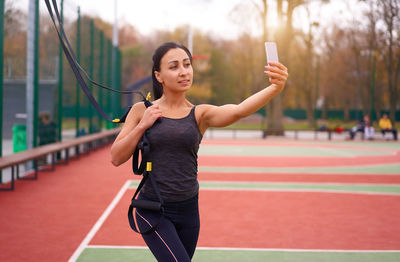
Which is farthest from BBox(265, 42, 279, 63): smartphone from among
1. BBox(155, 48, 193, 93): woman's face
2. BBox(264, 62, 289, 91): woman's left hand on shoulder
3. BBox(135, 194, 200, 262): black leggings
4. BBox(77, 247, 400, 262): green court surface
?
BBox(77, 247, 400, 262): green court surface

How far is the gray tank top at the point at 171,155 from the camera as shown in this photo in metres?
3.09

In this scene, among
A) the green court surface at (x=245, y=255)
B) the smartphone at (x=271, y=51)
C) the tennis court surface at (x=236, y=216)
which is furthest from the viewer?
the tennis court surface at (x=236, y=216)

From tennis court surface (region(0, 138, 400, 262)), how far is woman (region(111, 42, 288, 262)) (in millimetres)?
2797

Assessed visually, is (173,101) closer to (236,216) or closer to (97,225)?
(97,225)

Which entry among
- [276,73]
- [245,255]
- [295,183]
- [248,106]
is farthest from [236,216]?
[276,73]

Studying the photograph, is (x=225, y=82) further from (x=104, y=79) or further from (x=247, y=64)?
(x=104, y=79)

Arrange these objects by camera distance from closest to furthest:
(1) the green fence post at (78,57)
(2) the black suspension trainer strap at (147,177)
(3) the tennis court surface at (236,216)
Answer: (2) the black suspension trainer strap at (147,177), (3) the tennis court surface at (236,216), (1) the green fence post at (78,57)

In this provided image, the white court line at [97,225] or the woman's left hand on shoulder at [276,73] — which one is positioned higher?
the woman's left hand on shoulder at [276,73]

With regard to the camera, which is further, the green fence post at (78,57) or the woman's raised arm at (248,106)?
the green fence post at (78,57)

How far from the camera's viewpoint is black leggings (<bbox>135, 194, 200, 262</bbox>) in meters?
3.05

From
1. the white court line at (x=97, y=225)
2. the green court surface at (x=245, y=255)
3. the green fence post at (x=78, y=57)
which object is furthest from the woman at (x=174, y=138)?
the green fence post at (x=78, y=57)

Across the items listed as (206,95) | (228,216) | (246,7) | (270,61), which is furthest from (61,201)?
(206,95)

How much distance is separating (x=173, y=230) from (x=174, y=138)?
1.83 ft

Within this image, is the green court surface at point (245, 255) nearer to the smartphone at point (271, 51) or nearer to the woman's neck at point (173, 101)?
the woman's neck at point (173, 101)
